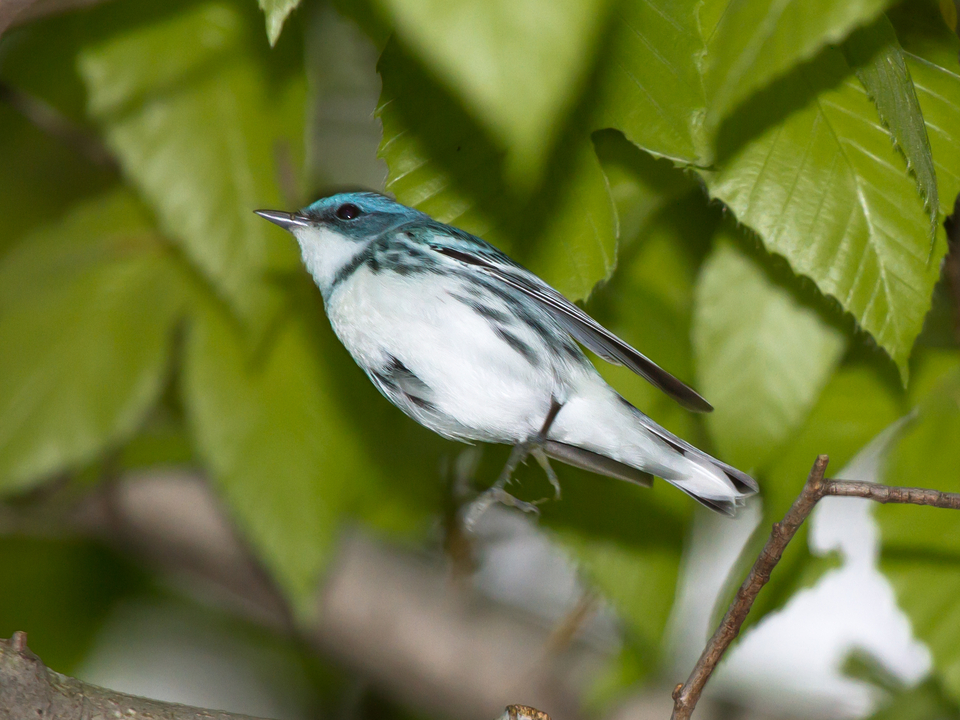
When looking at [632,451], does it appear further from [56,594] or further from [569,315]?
[56,594]

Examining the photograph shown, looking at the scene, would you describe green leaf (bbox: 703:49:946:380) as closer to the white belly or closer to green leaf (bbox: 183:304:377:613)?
the white belly

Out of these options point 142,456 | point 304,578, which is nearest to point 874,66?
point 304,578

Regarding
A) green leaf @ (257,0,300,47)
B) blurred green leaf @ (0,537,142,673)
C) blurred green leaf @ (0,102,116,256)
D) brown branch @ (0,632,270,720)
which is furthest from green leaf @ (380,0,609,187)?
blurred green leaf @ (0,537,142,673)

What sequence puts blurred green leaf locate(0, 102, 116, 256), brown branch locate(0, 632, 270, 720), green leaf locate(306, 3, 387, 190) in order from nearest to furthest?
brown branch locate(0, 632, 270, 720)
green leaf locate(306, 3, 387, 190)
blurred green leaf locate(0, 102, 116, 256)

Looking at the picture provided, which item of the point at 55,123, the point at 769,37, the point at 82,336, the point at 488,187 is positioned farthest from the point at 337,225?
the point at 55,123

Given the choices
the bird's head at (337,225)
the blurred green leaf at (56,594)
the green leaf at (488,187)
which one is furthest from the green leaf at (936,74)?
the blurred green leaf at (56,594)

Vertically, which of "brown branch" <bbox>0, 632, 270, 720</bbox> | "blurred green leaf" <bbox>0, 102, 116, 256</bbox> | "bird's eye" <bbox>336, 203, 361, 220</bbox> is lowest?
"brown branch" <bbox>0, 632, 270, 720</bbox>

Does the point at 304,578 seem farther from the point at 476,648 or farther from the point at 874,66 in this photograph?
the point at 874,66
